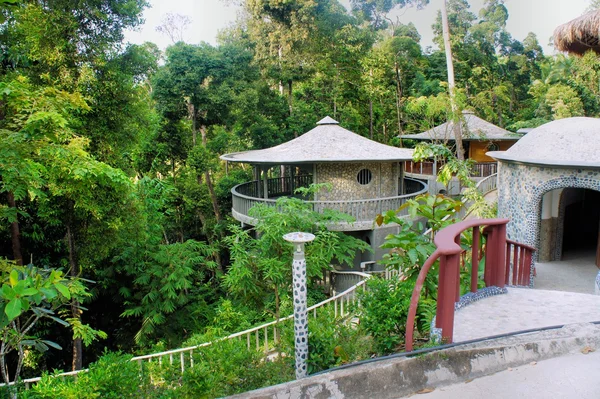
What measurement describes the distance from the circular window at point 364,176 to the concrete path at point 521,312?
1079 centimetres

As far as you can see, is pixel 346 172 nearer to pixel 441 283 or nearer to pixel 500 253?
pixel 500 253

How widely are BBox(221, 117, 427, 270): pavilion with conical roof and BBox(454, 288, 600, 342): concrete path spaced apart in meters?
8.21

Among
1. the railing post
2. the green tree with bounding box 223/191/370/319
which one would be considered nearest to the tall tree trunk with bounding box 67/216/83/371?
the green tree with bounding box 223/191/370/319

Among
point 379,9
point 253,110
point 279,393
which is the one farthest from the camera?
point 379,9

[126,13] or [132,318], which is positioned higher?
[126,13]

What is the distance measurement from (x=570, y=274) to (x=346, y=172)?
8511 millimetres

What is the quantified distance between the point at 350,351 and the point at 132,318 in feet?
34.6

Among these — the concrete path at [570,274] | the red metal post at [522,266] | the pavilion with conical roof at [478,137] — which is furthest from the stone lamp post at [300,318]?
the pavilion with conical roof at [478,137]

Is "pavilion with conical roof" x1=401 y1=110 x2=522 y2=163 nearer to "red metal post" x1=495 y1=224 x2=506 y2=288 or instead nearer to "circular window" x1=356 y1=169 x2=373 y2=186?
"circular window" x1=356 y1=169 x2=373 y2=186

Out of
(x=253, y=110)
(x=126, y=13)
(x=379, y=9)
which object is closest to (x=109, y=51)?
(x=126, y=13)

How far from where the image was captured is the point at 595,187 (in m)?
9.08

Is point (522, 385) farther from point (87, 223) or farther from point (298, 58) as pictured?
point (298, 58)

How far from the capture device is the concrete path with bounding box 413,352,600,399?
3768 mm

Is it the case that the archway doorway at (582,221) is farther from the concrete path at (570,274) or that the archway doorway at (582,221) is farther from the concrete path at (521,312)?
the concrete path at (521,312)
